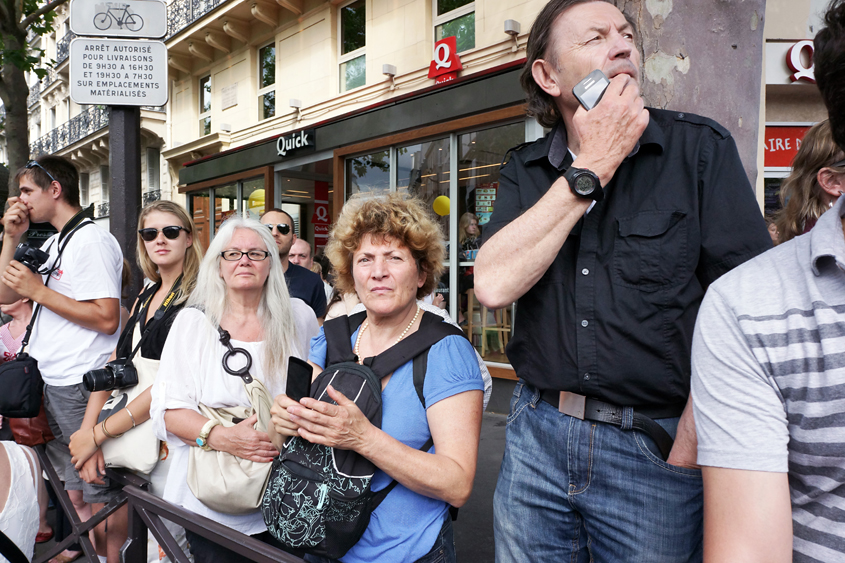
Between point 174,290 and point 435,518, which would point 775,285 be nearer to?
point 435,518

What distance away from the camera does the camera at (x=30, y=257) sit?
3.19m

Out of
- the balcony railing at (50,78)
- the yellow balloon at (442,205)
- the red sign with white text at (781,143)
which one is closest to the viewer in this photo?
the red sign with white text at (781,143)

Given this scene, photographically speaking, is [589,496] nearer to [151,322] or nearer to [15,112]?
[151,322]

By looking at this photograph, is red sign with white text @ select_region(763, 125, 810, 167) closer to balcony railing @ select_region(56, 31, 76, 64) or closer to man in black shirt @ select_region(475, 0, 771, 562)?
man in black shirt @ select_region(475, 0, 771, 562)

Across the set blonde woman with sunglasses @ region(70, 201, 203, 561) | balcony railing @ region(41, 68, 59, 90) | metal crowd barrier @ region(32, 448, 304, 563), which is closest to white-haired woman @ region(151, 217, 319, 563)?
metal crowd barrier @ region(32, 448, 304, 563)

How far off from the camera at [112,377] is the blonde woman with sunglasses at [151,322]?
5 cm

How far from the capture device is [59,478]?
3.51 m

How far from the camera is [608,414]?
1425mm

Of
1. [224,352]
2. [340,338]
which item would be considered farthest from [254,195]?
[340,338]

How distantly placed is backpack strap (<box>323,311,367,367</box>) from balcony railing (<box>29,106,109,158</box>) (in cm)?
2078

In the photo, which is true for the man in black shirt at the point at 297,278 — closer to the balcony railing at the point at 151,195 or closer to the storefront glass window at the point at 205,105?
the storefront glass window at the point at 205,105

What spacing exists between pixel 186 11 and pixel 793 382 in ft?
58.1

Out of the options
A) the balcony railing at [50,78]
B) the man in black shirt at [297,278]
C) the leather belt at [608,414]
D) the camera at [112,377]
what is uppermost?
the balcony railing at [50,78]

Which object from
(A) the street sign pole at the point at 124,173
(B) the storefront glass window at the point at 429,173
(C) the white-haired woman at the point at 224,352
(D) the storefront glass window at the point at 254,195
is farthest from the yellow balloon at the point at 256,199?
(C) the white-haired woman at the point at 224,352
